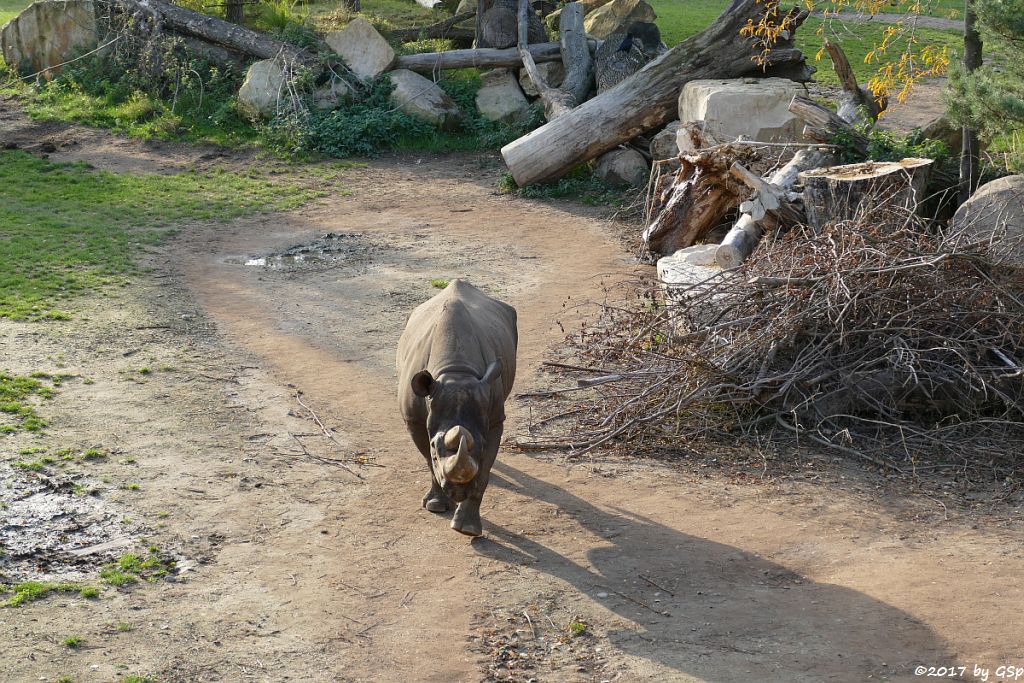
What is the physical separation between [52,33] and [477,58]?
8571 millimetres

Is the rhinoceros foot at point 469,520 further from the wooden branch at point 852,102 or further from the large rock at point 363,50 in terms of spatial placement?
the large rock at point 363,50

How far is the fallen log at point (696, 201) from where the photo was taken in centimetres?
1255

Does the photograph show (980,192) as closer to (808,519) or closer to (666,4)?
(808,519)

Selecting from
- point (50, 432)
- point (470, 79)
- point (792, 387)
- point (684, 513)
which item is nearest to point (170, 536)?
point (50, 432)

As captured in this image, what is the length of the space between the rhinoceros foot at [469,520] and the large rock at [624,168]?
34.4 ft

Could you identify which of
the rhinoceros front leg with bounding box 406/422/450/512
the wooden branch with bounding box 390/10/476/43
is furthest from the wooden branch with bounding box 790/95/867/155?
the wooden branch with bounding box 390/10/476/43

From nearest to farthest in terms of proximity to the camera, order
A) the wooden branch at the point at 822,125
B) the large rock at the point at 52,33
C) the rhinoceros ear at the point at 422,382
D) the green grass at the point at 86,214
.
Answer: the rhinoceros ear at the point at 422,382 < the green grass at the point at 86,214 < the wooden branch at the point at 822,125 < the large rock at the point at 52,33

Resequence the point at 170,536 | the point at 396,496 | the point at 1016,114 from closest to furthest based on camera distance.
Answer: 1. the point at 170,536
2. the point at 396,496
3. the point at 1016,114

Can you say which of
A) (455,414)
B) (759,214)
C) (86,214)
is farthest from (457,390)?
(86,214)

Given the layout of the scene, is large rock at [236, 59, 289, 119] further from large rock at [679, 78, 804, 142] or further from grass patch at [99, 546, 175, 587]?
grass patch at [99, 546, 175, 587]

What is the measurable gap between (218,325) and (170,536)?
4.48 metres

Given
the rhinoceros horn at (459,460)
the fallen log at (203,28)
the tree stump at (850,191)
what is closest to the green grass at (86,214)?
the fallen log at (203,28)

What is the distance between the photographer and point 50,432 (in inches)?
332

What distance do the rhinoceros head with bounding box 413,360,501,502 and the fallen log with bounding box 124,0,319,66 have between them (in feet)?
49.1
